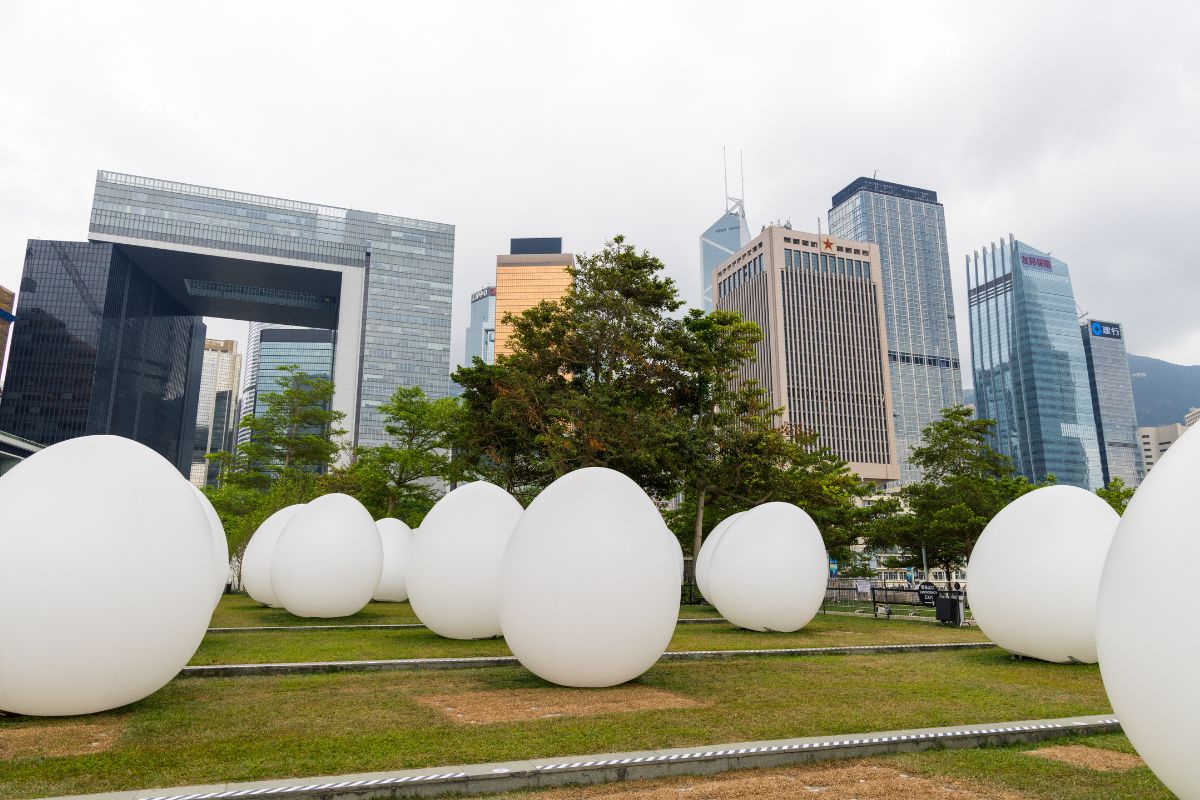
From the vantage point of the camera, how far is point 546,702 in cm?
925

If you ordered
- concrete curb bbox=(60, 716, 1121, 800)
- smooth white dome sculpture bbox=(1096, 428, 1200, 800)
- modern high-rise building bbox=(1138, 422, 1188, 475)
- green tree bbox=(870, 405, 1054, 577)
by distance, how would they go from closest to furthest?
1. smooth white dome sculpture bbox=(1096, 428, 1200, 800)
2. concrete curb bbox=(60, 716, 1121, 800)
3. green tree bbox=(870, 405, 1054, 577)
4. modern high-rise building bbox=(1138, 422, 1188, 475)

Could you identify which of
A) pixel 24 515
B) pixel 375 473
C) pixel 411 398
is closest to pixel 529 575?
pixel 24 515

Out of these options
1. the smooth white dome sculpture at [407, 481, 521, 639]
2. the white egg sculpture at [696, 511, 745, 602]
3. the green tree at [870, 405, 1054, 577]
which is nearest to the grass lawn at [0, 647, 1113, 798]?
the smooth white dome sculpture at [407, 481, 521, 639]

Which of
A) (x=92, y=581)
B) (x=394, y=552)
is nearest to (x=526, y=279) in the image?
(x=394, y=552)

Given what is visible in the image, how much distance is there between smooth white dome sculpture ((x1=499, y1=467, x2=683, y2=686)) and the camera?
9.77 m

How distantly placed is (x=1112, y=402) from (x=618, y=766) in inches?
8677

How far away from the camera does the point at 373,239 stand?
115000 millimetres

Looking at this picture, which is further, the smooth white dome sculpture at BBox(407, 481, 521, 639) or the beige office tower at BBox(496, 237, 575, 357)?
the beige office tower at BBox(496, 237, 575, 357)

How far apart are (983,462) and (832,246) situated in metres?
111

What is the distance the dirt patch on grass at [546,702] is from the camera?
849 centimetres

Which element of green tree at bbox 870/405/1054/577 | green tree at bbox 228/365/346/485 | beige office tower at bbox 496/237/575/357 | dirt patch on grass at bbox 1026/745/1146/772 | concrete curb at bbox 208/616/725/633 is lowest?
concrete curb at bbox 208/616/725/633

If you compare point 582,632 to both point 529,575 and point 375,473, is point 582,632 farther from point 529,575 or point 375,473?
point 375,473

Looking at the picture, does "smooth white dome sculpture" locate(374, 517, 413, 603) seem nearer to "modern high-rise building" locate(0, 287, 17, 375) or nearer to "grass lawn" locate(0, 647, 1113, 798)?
"grass lawn" locate(0, 647, 1113, 798)

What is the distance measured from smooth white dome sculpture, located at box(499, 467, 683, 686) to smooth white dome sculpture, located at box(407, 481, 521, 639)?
164 inches
